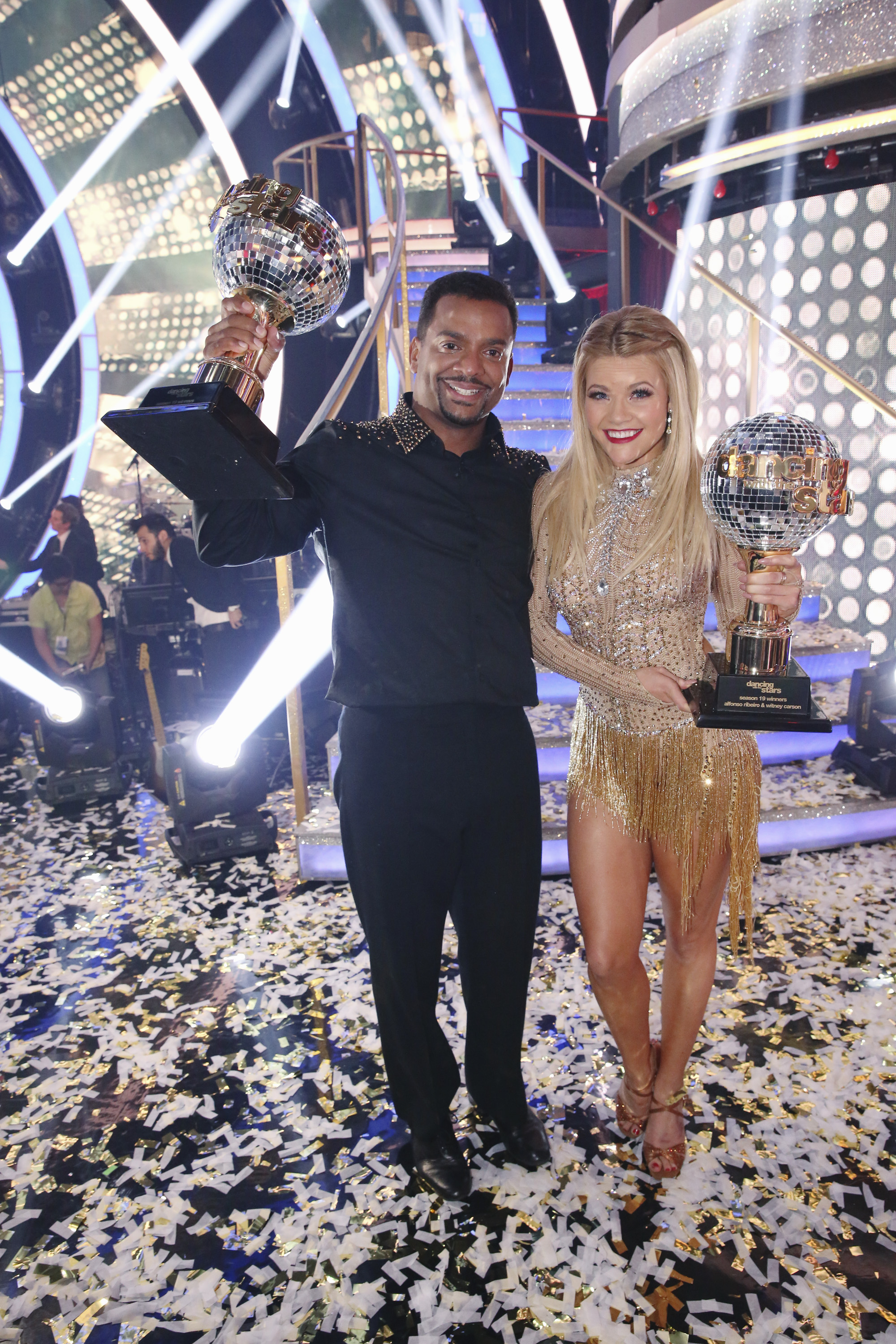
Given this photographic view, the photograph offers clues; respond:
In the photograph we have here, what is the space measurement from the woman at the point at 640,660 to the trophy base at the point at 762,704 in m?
0.11

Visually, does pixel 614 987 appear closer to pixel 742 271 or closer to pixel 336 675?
pixel 336 675

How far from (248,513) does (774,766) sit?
120 inches

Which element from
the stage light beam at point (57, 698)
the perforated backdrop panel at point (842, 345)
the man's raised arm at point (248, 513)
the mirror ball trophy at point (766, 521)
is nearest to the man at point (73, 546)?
the stage light beam at point (57, 698)

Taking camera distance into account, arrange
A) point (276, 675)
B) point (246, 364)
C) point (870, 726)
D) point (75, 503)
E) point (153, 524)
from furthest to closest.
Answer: point (75, 503)
point (153, 524)
point (276, 675)
point (870, 726)
point (246, 364)

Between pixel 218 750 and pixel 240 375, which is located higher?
pixel 240 375

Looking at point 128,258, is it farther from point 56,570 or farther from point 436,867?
point 436,867

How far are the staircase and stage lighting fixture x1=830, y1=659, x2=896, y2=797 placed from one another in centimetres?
8

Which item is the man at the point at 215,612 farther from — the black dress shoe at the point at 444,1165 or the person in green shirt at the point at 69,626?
the black dress shoe at the point at 444,1165

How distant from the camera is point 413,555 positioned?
171 cm

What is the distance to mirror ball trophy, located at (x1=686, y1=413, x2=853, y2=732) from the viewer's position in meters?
1.46

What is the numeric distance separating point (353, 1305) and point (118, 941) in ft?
5.88

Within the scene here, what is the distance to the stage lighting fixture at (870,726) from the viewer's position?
11.7 ft

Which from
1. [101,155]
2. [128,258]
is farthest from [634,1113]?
[101,155]

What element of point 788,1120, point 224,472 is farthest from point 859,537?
point 224,472
